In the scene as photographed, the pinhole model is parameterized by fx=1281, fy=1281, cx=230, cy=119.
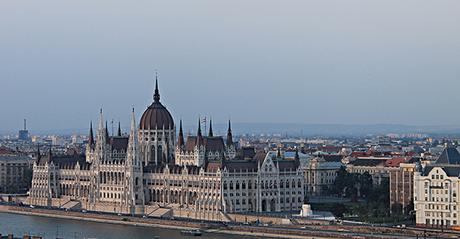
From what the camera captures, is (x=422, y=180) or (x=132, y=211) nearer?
(x=422, y=180)

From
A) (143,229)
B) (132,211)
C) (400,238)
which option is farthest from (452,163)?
(132,211)

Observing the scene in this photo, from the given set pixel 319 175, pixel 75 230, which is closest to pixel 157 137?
pixel 319 175

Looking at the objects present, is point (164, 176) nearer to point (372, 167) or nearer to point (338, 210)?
point (338, 210)

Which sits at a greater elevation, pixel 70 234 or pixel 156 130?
pixel 156 130

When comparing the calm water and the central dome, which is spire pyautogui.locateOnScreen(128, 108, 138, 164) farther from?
the calm water

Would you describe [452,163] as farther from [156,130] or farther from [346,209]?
[156,130]

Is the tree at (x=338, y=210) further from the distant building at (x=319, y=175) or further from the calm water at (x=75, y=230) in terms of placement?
the distant building at (x=319, y=175)

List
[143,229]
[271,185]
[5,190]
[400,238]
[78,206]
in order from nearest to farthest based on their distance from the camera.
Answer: [400,238], [143,229], [271,185], [78,206], [5,190]
